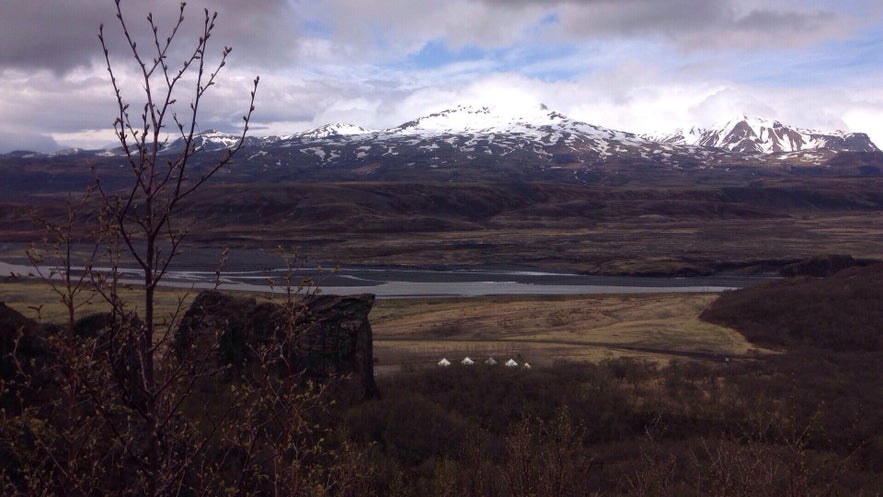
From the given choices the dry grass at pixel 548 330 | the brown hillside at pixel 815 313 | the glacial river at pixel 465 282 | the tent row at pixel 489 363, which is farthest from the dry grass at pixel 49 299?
the brown hillside at pixel 815 313

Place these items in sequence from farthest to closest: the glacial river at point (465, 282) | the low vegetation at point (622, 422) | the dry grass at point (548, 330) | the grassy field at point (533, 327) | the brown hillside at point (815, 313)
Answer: the glacial river at point (465, 282)
the brown hillside at point (815, 313)
the dry grass at point (548, 330)
the grassy field at point (533, 327)
the low vegetation at point (622, 422)

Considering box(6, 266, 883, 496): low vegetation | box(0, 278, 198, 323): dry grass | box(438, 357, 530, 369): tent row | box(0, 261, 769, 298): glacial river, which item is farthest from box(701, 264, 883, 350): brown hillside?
box(0, 278, 198, 323): dry grass

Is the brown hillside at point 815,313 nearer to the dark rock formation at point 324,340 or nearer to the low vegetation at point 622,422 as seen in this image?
the low vegetation at point 622,422

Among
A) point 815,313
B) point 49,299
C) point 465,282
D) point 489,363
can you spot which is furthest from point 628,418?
point 465,282

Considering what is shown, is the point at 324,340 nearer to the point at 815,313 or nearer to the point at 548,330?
the point at 548,330

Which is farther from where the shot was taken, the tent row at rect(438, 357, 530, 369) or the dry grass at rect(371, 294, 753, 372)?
the dry grass at rect(371, 294, 753, 372)

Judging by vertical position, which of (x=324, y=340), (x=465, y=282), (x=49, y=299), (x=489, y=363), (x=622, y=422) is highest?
(x=324, y=340)

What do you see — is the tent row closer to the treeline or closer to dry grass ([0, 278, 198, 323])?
the treeline

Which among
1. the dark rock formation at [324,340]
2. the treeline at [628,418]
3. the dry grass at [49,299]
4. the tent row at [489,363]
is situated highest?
the dark rock formation at [324,340]

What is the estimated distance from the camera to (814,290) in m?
35.6

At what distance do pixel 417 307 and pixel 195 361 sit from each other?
1519 inches

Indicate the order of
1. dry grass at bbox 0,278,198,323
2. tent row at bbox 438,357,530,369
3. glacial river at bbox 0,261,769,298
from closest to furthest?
tent row at bbox 438,357,530,369
dry grass at bbox 0,278,198,323
glacial river at bbox 0,261,769,298

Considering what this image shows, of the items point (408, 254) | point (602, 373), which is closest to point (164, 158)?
point (602, 373)

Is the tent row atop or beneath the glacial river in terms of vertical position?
atop
